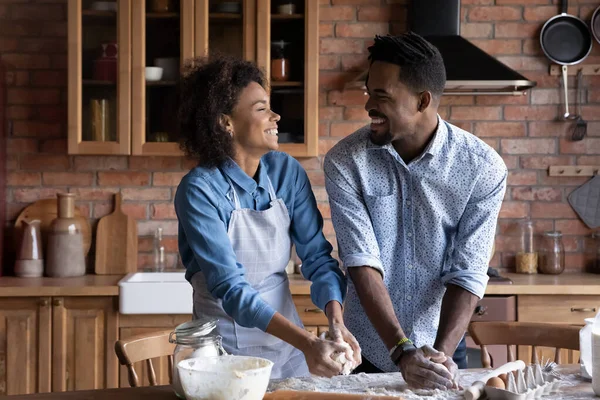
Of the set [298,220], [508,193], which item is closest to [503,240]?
[508,193]

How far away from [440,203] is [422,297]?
247 mm

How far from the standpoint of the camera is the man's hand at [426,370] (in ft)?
5.32

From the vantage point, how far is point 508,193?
383 cm

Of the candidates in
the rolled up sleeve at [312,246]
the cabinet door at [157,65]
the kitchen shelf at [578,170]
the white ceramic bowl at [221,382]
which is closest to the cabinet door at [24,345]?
the cabinet door at [157,65]

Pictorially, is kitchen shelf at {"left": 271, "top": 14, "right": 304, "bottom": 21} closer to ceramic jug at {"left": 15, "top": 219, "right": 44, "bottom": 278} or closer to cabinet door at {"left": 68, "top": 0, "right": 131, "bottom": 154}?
cabinet door at {"left": 68, "top": 0, "right": 131, "bottom": 154}

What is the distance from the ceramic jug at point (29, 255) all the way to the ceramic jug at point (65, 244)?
0.16 feet

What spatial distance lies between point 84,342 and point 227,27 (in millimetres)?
1493

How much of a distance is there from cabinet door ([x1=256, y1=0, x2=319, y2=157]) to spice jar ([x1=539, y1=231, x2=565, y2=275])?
3.86 ft

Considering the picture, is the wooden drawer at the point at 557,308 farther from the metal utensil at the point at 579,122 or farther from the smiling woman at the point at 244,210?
the smiling woman at the point at 244,210

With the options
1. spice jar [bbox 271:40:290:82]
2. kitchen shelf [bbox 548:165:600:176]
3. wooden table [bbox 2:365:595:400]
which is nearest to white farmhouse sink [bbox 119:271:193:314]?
spice jar [bbox 271:40:290:82]

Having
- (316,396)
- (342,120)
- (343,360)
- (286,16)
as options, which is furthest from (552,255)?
(316,396)

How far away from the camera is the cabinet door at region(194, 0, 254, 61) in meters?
3.50

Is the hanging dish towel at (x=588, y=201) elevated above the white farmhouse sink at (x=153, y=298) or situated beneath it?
elevated above

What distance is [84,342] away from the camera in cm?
328
